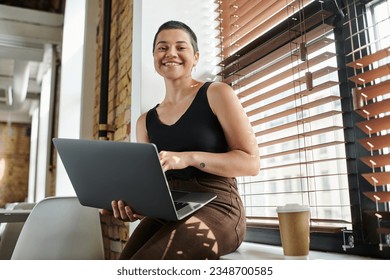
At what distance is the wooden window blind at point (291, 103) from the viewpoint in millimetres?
1075

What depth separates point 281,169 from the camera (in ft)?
4.16

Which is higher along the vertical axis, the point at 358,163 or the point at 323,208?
the point at 358,163

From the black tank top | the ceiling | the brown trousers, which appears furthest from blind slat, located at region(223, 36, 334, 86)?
the ceiling

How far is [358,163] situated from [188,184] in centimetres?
46

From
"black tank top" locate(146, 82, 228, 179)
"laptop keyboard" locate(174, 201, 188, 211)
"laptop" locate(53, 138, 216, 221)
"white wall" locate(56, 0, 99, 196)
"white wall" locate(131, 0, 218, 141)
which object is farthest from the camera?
"white wall" locate(56, 0, 99, 196)

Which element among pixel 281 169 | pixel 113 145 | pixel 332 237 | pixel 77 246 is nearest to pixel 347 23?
pixel 281 169

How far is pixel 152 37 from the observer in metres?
1.60

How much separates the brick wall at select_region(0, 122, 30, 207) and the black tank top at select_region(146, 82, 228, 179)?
16.7 ft

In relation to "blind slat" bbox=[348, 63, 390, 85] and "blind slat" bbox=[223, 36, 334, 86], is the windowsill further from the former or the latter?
"blind slat" bbox=[223, 36, 334, 86]

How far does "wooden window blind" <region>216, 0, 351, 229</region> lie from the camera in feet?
3.53

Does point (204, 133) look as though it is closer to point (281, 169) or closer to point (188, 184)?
point (188, 184)

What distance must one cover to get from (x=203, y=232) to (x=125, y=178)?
0.70ft

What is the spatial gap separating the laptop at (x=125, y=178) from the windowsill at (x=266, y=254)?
0.77 feet

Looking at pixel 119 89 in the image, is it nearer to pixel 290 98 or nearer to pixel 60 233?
pixel 60 233
